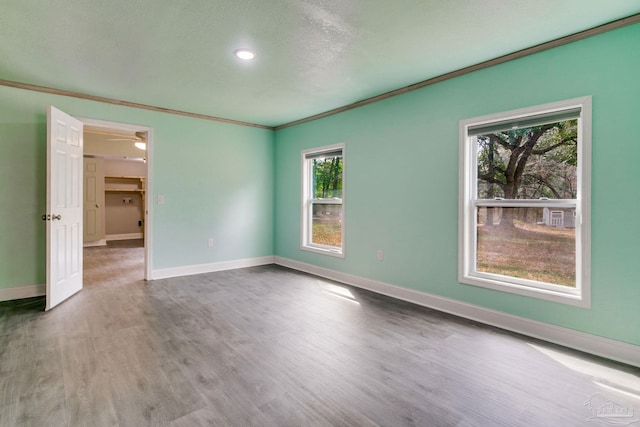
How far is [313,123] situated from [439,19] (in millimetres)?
2877

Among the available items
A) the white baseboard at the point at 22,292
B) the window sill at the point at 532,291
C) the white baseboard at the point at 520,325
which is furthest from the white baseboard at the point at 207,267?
the window sill at the point at 532,291

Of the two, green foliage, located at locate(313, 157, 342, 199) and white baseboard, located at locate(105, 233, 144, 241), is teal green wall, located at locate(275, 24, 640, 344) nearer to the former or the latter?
green foliage, located at locate(313, 157, 342, 199)

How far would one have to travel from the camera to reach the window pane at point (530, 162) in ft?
8.64

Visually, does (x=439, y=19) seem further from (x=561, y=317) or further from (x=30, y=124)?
(x=30, y=124)

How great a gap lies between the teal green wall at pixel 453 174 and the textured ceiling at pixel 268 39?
26 cm

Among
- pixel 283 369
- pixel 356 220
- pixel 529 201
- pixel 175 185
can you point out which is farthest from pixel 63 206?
pixel 529 201

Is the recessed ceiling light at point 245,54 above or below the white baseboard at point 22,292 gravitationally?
above

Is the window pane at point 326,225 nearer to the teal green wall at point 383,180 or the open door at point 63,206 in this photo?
the teal green wall at point 383,180

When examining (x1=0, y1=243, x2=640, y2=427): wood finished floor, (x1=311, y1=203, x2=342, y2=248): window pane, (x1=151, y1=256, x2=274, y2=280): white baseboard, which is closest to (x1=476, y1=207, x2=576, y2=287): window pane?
(x1=0, y1=243, x2=640, y2=427): wood finished floor

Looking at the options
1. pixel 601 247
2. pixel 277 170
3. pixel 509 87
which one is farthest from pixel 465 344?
pixel 277 170

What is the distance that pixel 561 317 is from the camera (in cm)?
255

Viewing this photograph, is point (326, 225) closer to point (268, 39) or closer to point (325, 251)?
point (325, 251)

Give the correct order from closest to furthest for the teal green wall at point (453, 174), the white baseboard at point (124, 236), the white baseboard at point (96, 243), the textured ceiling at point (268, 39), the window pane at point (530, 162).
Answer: the textured ceiling at point (268, 39) < the teal green wall at point (453, 174) < the window pane at point (530, 162) < the white baseboard at point (96, 243) < the white baseboard at point (124, 236)

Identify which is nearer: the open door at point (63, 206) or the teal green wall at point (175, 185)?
the open door at point (63, 206)
